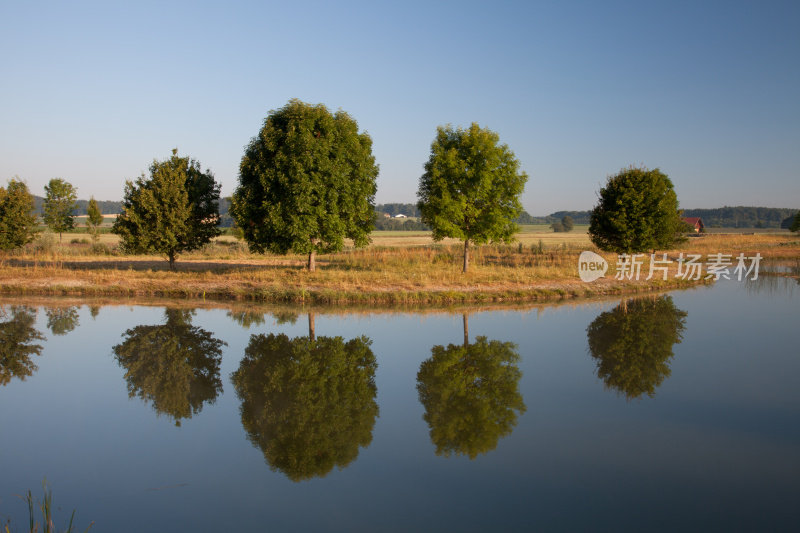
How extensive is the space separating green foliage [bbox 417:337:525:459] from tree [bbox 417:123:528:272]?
14660mm

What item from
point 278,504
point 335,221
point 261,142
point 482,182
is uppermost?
point 261,142

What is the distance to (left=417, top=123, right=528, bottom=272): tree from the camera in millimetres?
29500

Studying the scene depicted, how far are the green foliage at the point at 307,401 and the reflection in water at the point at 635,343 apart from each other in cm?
607

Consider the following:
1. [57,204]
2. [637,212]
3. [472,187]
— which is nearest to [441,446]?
[472,187]

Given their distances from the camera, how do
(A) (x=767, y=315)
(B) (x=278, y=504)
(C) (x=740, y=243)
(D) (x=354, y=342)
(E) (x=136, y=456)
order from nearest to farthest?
1. (B) (x=278, y=504)
2. (E) (x=136, y=456)
3. (D) (x=354, y=342)
4. (A) (x=767, y=315)
5. (C) (x=740, y=243)

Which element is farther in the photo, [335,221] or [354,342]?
[335,221]

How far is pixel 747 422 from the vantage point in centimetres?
988

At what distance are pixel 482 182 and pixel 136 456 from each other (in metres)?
24.0

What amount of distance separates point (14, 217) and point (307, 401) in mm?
34419

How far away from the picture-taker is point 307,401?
1097cm

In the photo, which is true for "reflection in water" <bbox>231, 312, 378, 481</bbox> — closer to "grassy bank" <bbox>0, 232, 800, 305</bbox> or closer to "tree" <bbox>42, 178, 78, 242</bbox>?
"grassy bank" <bbox>0, 232, 800, 305</bbox>

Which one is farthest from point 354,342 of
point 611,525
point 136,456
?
point 611,525

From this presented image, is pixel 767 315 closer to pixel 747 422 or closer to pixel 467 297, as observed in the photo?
pixel 467 297

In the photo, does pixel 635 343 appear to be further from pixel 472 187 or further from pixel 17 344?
pixel 17 344
